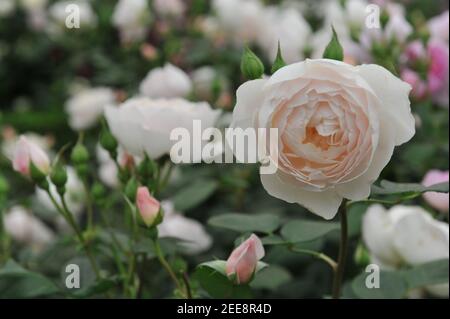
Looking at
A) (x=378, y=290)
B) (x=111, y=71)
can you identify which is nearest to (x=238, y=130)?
(x=378, y=290)

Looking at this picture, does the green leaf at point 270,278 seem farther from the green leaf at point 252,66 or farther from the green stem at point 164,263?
the green leaf at point 252,66

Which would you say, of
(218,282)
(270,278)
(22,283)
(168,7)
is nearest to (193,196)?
(270,278)

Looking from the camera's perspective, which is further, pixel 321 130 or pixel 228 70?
pixel 228 70

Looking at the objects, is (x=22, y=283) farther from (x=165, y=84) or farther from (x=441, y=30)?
(x=441, y=30)

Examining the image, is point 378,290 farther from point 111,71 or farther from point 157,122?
point 111,71

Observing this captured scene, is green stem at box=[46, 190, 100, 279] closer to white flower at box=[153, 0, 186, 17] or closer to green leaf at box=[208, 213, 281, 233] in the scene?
green leaf at box=[208, 213, 281, 233]
